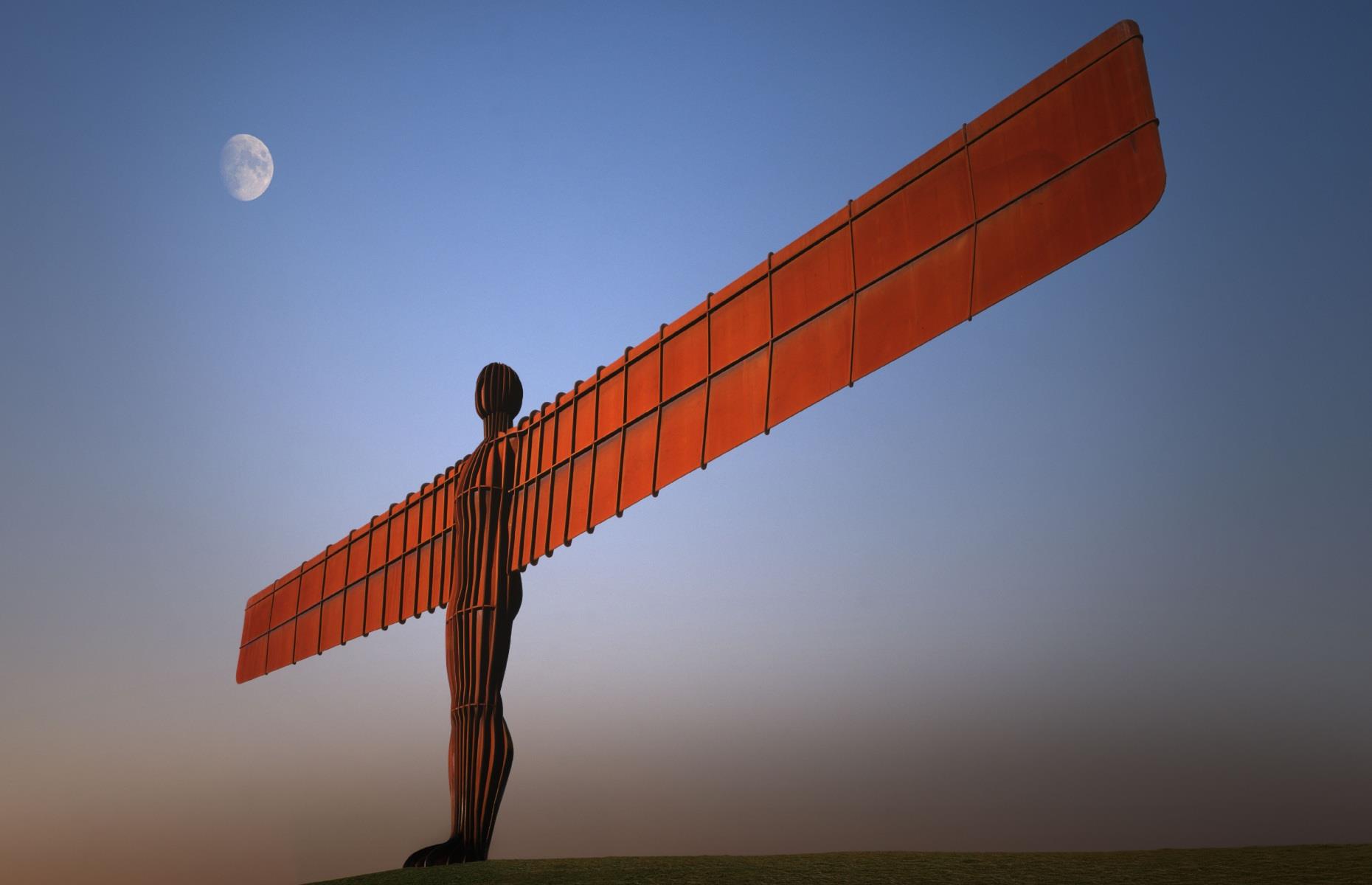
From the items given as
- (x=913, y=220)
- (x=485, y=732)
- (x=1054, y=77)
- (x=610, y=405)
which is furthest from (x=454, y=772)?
(x=1054, y=77)

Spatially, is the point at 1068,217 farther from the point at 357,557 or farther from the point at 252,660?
the point at 252,660

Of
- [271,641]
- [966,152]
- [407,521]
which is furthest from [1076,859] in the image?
[271,641]

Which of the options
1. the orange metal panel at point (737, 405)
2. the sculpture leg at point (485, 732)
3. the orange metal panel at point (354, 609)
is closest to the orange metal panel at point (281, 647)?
the orange metal panel at point (354, 609)

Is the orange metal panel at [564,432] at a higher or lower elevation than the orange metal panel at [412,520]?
higher

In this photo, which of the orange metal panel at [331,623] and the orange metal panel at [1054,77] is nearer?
the orange metal panel at [1054,77]

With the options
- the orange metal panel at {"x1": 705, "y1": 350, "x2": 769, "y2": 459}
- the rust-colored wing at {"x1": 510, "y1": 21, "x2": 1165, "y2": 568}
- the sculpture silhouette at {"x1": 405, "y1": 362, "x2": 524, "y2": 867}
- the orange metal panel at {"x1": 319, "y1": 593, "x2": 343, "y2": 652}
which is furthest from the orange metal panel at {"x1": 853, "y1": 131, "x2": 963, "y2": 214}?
the orange metal panel at {"x1": 319, "y1": 593, "x2": 343, "y2": 652}

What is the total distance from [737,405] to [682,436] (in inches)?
24.1

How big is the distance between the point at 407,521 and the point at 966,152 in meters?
6.64

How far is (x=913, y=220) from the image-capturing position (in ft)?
21.0

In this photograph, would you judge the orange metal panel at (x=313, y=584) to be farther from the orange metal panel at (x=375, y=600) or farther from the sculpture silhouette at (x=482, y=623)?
the sculpture silhouette at (x=482, y=623)

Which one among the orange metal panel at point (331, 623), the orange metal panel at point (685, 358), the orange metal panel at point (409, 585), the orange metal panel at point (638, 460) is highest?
the orange metal panel at point (685, 358)

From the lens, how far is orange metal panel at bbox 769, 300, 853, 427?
6.61 meters

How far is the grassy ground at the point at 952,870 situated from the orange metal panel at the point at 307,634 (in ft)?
12.4

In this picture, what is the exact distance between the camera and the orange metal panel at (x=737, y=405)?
7055 millimetres
